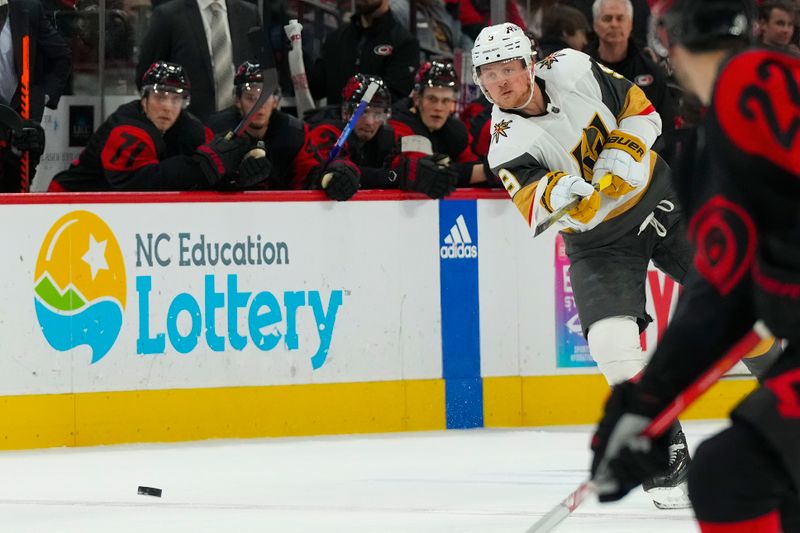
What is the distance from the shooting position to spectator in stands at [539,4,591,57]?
251 inches

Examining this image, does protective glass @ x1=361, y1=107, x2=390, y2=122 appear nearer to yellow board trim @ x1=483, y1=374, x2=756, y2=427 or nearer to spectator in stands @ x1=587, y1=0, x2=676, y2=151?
spectator in stands @ x1=587, y1=0, x2=676, y2=151

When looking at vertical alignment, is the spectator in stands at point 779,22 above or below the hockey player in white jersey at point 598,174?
above

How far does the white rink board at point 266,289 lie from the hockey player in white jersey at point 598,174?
59.1 inches

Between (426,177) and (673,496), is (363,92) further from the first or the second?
(673,496)

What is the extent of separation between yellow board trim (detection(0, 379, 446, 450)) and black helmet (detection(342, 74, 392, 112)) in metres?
1.19

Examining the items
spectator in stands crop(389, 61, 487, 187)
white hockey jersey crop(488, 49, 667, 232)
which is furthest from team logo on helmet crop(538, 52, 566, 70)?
spectator in stands crop(389, 61, 487, 187)

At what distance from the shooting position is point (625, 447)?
1.87m

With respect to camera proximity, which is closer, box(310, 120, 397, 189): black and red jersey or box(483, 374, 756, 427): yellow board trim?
box(483, 374, 756, 427): yellow board trim

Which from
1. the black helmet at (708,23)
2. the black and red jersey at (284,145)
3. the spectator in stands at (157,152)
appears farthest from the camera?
the black and red jersey at (284,145)

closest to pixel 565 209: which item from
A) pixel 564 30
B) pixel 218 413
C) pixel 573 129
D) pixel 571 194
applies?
pixel 571 194

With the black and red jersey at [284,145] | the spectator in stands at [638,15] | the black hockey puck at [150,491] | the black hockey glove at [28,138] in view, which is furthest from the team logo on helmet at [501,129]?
the spectator in stands at [638,15]

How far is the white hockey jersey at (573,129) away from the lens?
13.7 feet

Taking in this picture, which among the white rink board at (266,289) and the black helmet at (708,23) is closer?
the black helmet at (708,23)

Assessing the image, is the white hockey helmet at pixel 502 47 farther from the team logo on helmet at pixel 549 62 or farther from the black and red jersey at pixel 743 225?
the black and red jersey at pixel 743 225
